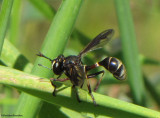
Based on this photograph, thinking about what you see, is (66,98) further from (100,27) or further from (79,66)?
(100,27)

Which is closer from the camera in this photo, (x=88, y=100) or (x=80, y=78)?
(x=88, y=100)

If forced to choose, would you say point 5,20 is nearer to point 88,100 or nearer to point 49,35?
point 49,35

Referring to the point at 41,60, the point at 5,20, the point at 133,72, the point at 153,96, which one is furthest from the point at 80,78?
the point at 153,96

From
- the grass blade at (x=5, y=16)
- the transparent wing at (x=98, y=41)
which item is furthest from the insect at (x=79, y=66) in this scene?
the grass blade at (x=5, y=16)

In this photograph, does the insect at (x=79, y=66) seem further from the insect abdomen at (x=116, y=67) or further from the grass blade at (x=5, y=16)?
the grass blade at (x=5, y=16)

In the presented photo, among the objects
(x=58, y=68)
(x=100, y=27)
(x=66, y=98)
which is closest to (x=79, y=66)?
(x=58, y=68)

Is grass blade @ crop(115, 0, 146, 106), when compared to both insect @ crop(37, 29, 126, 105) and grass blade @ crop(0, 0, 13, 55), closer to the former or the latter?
insect @ crop(37, 29, 126, 105)
